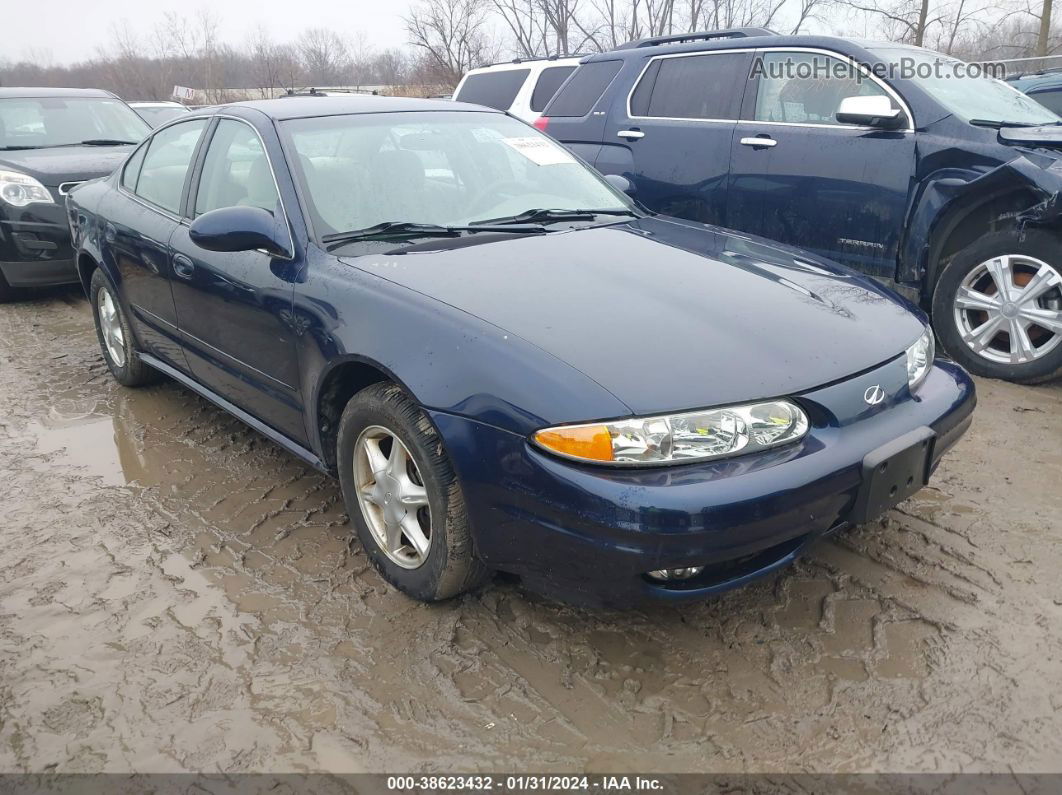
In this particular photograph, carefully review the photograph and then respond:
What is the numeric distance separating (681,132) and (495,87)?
2.53 meters

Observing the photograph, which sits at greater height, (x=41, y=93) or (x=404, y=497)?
(x=41, y=93)

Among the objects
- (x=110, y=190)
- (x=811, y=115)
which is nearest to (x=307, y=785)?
(x=110, y=190)

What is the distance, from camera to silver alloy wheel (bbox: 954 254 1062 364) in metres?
4.00

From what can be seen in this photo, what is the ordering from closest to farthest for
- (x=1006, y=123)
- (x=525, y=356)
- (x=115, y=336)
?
1. (x=525, y=356)
2. (x=1006, y=123)
3. (x=115, y=336)

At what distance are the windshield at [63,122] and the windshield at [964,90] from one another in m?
6.47

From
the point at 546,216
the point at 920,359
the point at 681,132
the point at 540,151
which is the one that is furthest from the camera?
the point at 681,132

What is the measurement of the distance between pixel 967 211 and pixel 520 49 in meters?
28.2

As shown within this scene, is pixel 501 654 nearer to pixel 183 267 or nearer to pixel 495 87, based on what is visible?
pixel 183 267

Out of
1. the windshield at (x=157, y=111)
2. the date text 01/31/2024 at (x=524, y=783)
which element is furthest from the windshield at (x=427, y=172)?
the windshield at (x=157, y=111)

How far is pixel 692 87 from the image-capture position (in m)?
5.46

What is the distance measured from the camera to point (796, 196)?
4824 mm

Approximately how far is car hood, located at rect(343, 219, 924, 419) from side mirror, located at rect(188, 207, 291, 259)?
0.32 metres

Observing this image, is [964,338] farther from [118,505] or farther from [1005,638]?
[118,505]

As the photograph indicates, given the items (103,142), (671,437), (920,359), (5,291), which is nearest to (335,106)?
(671,437)
